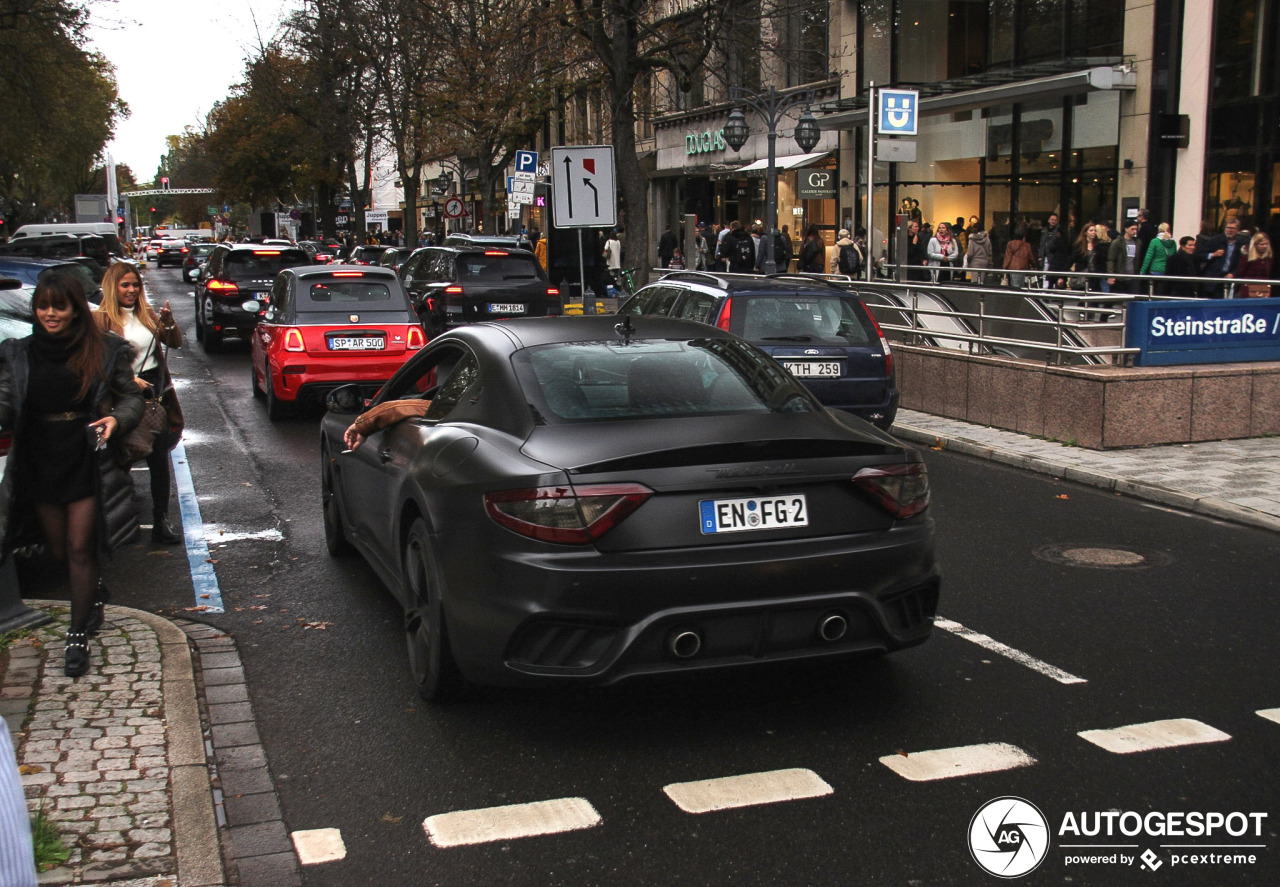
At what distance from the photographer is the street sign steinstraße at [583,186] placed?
→ 62.3 ft

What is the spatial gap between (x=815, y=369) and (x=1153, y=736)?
6570 mm

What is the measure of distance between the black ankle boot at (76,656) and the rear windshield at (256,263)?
60.1ft

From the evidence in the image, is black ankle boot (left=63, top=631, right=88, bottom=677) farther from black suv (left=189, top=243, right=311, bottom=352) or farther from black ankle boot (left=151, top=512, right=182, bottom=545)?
black suv (left=189, top=243, right=311, bottom=352)

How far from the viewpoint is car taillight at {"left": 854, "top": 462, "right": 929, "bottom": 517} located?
15.8 feet

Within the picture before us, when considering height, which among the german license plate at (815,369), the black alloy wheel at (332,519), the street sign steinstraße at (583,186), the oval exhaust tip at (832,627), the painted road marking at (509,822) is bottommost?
the painted road marking at (509,822)

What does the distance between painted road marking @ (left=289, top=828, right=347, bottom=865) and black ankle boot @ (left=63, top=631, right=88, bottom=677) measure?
1732 millimetres

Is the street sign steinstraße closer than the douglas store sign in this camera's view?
No

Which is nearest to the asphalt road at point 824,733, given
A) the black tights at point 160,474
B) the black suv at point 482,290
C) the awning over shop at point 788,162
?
the black tights at point 160,474

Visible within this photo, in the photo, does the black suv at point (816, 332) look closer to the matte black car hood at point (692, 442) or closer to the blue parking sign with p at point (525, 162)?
the matte black car hood at point (692, 442)

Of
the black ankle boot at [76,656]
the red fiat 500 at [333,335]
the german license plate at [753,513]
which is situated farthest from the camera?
the red fiat 500 at [333,335]

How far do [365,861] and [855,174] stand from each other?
104 ft

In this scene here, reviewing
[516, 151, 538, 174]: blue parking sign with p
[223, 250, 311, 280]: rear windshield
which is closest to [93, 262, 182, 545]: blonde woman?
[223, 250, 311, 280]: rear windshield

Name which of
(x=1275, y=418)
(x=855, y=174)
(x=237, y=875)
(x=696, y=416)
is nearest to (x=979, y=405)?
(x=1275, y=418)

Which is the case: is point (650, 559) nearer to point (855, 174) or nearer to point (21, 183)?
point (855, 174)
